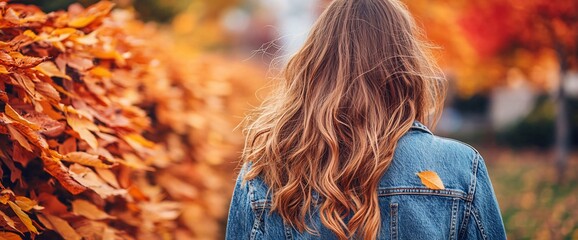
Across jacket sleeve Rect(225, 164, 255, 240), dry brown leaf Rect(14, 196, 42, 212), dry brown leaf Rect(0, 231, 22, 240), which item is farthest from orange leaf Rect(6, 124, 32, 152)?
jacket sleeve Rect(225, 164, 255, 240)

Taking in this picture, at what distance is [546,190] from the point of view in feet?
26.6

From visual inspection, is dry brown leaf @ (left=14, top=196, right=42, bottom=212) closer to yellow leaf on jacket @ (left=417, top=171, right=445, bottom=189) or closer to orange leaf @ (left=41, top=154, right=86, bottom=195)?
orange leaf @ (left=41, top=154, right=86, bottom=195)

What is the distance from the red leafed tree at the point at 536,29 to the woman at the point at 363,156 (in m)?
7.25

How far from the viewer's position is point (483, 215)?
6.34ft

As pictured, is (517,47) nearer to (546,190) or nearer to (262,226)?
(546,190)

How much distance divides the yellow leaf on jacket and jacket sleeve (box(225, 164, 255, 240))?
22.7 inches

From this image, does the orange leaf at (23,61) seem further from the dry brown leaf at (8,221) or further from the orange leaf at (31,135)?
the dry brown leaf at (8,221)

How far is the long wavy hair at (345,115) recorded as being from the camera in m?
1.87

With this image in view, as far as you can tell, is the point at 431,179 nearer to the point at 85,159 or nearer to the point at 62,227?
the point at 85,159

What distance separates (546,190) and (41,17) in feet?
24.0

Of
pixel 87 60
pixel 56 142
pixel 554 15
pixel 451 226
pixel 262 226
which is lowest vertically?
pixel 451 226

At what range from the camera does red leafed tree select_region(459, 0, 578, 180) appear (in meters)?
8.50

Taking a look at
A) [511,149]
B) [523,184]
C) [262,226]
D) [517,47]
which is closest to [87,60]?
[262,226]

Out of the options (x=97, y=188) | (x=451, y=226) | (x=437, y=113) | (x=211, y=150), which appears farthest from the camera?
(x=211, y=150)
